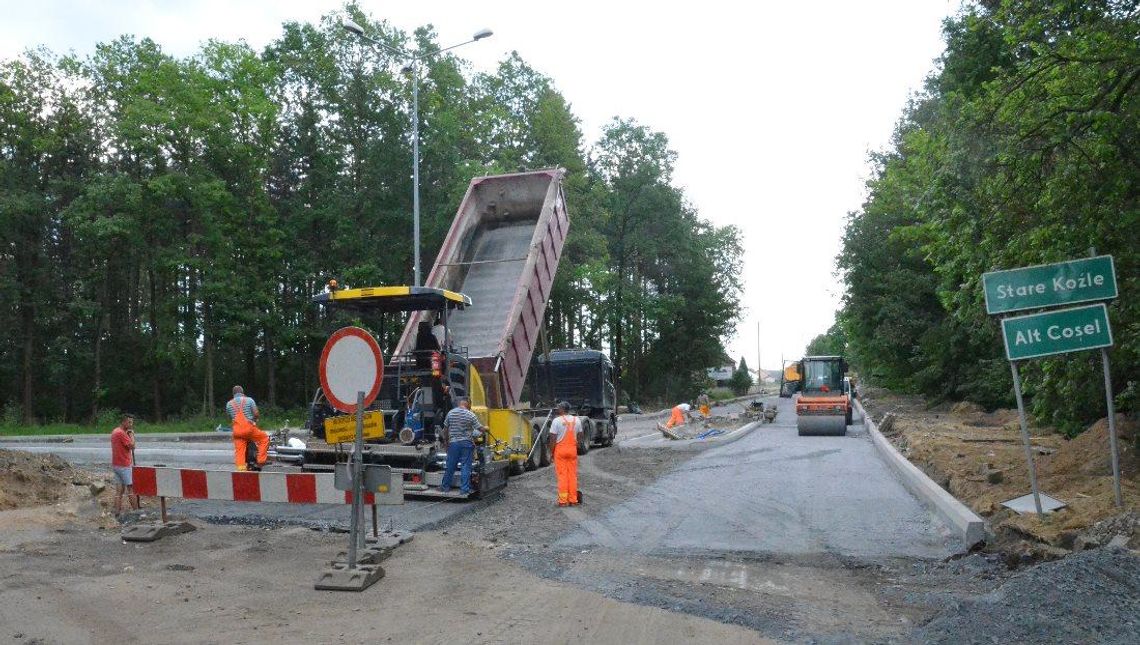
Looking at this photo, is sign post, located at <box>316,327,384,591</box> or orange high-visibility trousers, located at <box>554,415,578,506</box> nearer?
sign post, located at <box>316,327,384,591</box>

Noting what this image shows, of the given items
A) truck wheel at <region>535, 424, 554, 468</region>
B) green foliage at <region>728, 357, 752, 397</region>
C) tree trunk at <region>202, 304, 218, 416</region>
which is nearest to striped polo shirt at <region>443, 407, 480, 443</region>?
truck wheel at <region>535, 424, 554, 468</region>

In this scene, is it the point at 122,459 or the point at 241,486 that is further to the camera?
the point at 122,459

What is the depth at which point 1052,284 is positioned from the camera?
874 cm

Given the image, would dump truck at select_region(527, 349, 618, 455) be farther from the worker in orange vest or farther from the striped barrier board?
the striped barrier board

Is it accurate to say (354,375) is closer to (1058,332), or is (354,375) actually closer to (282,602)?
(282,602)

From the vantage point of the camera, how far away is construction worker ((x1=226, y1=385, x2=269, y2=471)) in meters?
12.6

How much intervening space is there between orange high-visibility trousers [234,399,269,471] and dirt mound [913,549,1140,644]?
Answer: 9933 millimetres

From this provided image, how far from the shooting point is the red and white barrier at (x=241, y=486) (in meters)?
7.96

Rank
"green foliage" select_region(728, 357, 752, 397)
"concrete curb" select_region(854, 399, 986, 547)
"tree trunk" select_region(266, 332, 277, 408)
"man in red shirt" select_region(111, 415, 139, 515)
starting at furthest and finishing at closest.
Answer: "green foliage" select_region(728, 357, 752, 397)
"tree trunk" select_region(266, 332, 277, 408)
"man in red shirt" select_region(111, 415, 139, 515)
"concrete curb" select_region(854, 399, 986, 547)

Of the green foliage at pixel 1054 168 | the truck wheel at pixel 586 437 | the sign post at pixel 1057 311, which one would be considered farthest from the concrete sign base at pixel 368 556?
the truck wheel at pixel 586 437

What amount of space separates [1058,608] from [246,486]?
22.2 ft

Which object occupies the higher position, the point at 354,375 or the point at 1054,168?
the point at 1054,168

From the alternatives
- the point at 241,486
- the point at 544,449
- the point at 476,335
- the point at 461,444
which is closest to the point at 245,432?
the point at 461,444

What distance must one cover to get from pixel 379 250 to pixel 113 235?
383 inches
